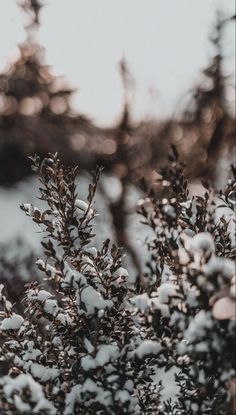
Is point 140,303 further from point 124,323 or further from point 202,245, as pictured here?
point 124,323

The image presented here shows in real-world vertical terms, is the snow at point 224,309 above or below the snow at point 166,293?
below

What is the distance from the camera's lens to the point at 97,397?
223 cm

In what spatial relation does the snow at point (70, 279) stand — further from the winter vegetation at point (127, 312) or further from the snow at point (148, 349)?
the snow at point (148, 349)

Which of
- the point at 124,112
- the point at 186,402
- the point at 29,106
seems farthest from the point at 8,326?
the point at 29,106

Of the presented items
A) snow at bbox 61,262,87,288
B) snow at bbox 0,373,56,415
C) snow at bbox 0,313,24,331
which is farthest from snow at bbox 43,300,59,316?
snow at bbox 0,373,56,415

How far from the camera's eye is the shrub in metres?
1.90

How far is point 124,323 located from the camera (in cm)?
270

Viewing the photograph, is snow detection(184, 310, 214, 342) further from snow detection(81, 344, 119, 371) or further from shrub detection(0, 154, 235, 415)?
snow detection(81, 344, 119, 371)

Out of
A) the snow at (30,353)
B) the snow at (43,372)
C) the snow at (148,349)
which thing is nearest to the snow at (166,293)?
the snow at (148,349)

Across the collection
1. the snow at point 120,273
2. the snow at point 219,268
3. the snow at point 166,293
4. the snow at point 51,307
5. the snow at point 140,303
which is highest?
the snow at point 120,273

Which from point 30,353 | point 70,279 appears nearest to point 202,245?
point 70,279

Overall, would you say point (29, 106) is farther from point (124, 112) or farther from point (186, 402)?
point (186, 402)

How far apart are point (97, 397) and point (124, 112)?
5271 millimetres

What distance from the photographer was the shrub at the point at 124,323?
6.24 ft
